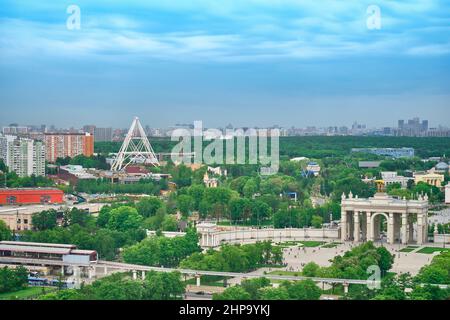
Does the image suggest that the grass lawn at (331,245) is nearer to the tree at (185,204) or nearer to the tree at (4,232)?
the tree at (185,204)

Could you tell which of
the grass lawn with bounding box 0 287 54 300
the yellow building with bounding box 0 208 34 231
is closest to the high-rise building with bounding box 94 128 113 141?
the yellow building with bounding box 0 208 34 231

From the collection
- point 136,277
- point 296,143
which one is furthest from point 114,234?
point 296,143

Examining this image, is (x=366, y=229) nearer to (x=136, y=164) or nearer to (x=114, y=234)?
(x=114, y=234)

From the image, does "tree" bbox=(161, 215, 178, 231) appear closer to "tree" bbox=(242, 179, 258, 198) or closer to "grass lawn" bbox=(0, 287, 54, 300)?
"grass lawn" bbox=(0, 287, 54, 300)

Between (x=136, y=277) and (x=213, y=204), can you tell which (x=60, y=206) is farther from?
(x=136, y=277)

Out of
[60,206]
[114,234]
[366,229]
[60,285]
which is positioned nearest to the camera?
[60,285]
